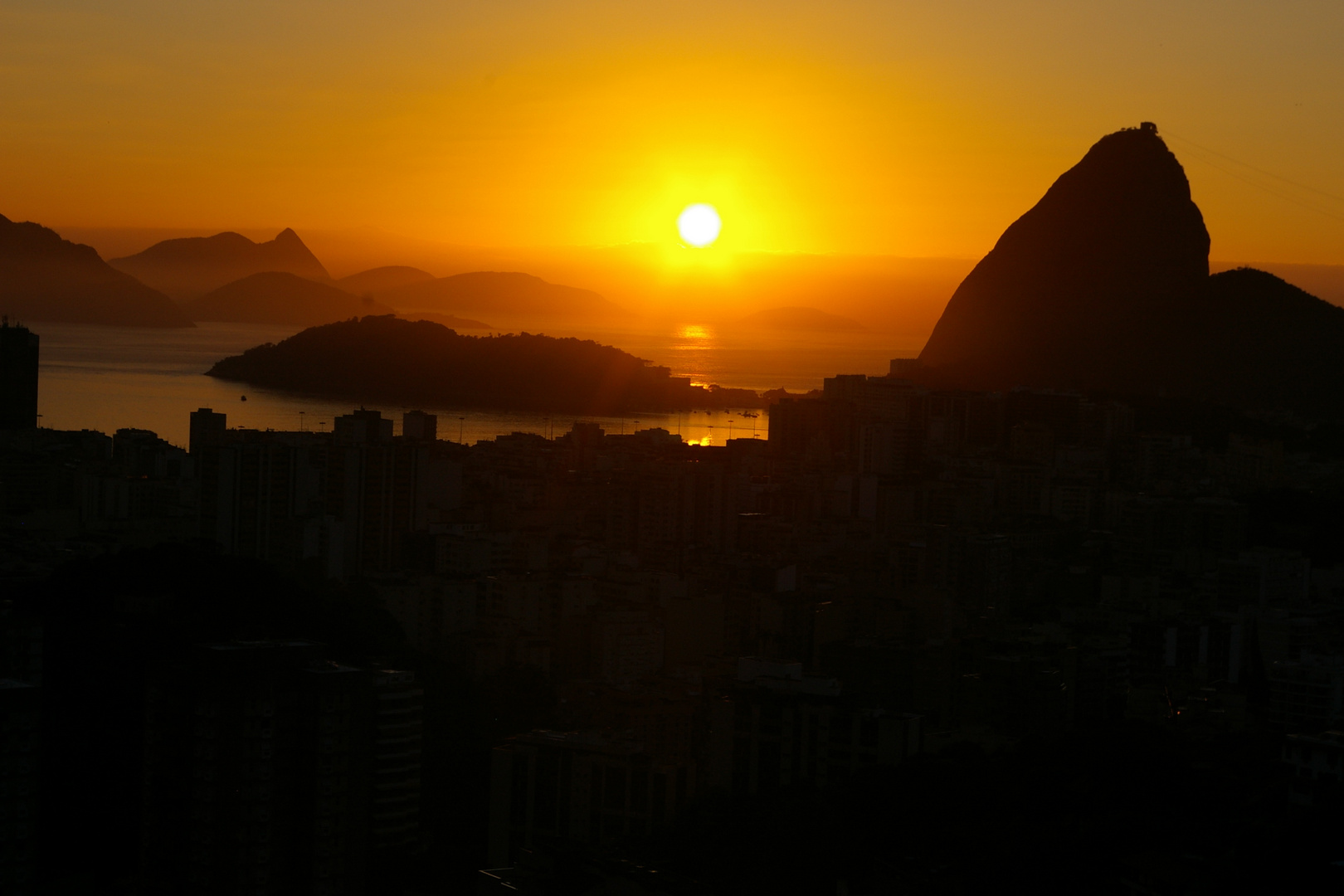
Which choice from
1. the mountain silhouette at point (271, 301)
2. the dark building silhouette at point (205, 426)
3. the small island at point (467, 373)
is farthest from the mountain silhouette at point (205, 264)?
the dark building silhouette at point (205, 426)

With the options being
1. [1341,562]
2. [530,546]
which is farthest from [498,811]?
[1341,562]

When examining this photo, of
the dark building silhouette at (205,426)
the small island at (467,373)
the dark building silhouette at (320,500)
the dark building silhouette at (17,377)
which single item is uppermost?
the small island at (467,373)

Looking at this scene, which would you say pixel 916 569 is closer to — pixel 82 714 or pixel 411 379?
pixel 82 714

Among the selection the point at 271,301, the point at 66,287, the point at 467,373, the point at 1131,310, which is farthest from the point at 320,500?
the point at 271,301

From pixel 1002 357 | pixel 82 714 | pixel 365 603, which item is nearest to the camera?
pixel 82 714

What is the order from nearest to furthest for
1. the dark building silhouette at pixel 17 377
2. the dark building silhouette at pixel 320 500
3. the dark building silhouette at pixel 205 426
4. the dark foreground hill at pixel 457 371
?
the dark building silhouette at pixel 320 500, the dark building silhouette at pixel 205 426, the dark building silhouette at pixel 17 377, the dark foreground hill at pixel 457 371

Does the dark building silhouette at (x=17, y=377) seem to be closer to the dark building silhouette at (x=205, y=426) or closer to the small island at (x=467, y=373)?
the dark building silhouette at (x=205, y=426)
